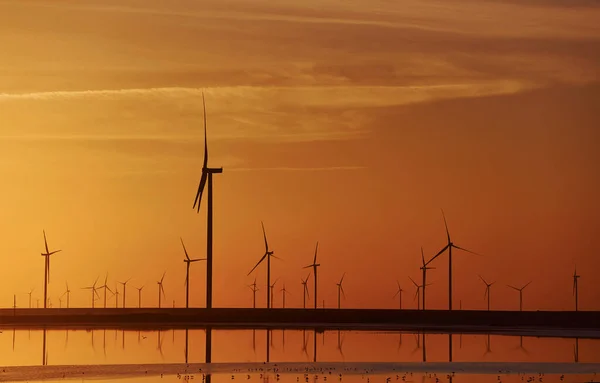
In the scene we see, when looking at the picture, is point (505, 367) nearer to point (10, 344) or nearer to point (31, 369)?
point (31, 369)

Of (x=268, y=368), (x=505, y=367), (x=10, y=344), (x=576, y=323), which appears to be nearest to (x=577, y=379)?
(x=505, y=367)

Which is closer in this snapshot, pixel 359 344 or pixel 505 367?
pixel 505 367

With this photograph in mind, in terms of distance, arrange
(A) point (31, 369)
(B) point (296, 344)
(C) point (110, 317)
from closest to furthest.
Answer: (A) point (31, 369) < (B) point (296, 344) < (C) point (110, 317)

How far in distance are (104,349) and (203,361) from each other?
15655 millimetres

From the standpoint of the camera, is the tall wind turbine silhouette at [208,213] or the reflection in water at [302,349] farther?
the tall wind turbine silhouette at [208,213]

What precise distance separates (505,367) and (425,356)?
11.8 m

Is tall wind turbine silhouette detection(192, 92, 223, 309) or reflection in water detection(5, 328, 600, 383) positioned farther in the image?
tall wind turbine silhouette detection(192, 92, 223, 309)

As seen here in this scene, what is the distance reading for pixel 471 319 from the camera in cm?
19825

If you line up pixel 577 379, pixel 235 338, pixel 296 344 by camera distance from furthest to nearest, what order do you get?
pixel 235 338
pixel 296 344
pixel 577 379

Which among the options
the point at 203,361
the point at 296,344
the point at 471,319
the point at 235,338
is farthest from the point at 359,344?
the point at 471,319

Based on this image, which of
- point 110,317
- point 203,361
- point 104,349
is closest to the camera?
point 203,361

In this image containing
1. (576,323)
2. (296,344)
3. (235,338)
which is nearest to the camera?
(296,344)

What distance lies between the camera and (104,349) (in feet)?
329

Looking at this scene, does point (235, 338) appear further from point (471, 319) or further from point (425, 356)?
point (471, 319)
